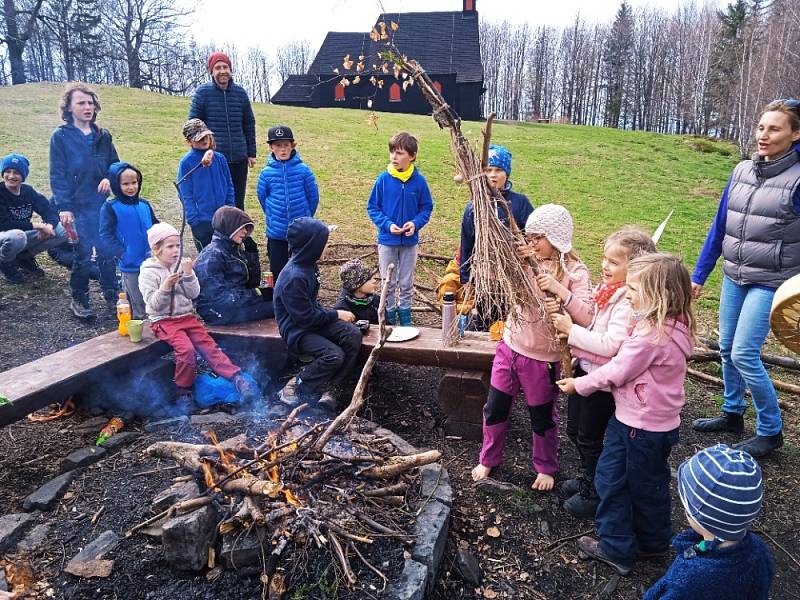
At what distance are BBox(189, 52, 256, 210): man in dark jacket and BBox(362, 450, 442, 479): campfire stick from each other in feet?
15.1

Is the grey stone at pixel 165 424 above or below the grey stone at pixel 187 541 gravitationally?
below

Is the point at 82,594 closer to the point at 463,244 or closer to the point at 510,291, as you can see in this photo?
the point at 510,291

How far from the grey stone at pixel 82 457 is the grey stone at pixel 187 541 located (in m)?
1.29

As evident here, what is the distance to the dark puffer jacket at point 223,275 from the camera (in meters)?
4.79

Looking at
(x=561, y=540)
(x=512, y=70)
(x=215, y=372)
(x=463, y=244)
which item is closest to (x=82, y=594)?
(x=215, y=372)

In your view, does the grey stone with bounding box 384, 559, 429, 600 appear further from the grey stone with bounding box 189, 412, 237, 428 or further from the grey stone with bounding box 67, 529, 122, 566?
the grey stone with bounding box 189, 412, 237, 428

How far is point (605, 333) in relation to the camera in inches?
119

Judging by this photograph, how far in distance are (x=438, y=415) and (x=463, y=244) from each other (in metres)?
1.45

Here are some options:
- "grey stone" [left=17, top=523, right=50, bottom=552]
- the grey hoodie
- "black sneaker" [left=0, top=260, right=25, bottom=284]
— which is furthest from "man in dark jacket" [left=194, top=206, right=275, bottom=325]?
"black sneaker" [left=0, top=260, right=25, bottom=284]

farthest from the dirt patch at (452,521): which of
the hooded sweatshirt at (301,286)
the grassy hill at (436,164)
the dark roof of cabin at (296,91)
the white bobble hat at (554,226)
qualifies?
the dark roof of cabin at (296,91)

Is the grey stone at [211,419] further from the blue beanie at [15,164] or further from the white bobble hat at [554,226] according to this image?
the blue beanie at [15,164]

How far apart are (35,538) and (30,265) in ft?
16.5

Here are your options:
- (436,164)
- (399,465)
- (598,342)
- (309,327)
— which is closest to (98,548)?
(399,465)

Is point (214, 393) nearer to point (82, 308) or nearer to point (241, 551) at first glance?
point (241, 551)
